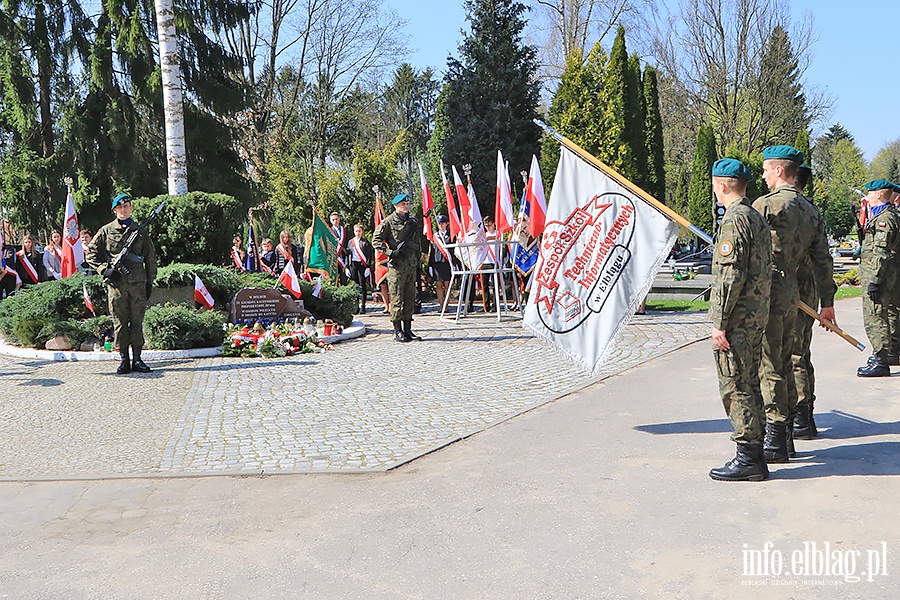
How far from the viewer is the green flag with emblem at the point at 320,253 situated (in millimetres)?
14195

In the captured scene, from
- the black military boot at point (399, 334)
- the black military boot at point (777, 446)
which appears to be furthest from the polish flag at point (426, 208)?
the black military boot at point (777, 446)

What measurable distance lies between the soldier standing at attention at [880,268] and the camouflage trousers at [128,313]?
8009mm

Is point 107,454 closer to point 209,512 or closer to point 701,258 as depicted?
point 209,512

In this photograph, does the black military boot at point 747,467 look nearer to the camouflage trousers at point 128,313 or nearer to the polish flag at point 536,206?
the polish flag at point 536,206

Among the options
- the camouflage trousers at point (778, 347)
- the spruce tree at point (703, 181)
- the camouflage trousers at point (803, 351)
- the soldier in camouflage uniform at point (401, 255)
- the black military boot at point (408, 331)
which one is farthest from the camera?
the spruce tree at point (703, 181)

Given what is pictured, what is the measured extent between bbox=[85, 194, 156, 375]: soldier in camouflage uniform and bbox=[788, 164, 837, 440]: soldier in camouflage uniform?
Answer: 723 centimetres

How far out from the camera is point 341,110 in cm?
3878

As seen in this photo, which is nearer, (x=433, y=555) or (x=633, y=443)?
(x=433, y=555)

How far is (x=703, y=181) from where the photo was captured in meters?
35.6


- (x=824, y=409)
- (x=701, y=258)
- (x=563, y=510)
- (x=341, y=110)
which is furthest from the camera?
(x=341, y=110)

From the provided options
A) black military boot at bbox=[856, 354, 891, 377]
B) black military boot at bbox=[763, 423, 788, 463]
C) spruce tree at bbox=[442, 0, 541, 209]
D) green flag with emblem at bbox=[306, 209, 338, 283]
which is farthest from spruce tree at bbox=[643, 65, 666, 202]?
black military boot at bbox=[763, 423, 788, 463]

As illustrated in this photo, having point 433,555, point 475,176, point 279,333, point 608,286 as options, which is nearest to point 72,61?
point 475,176

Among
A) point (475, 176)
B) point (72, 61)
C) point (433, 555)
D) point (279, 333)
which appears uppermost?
point (72, 61)

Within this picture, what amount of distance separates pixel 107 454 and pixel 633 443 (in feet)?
13.0
